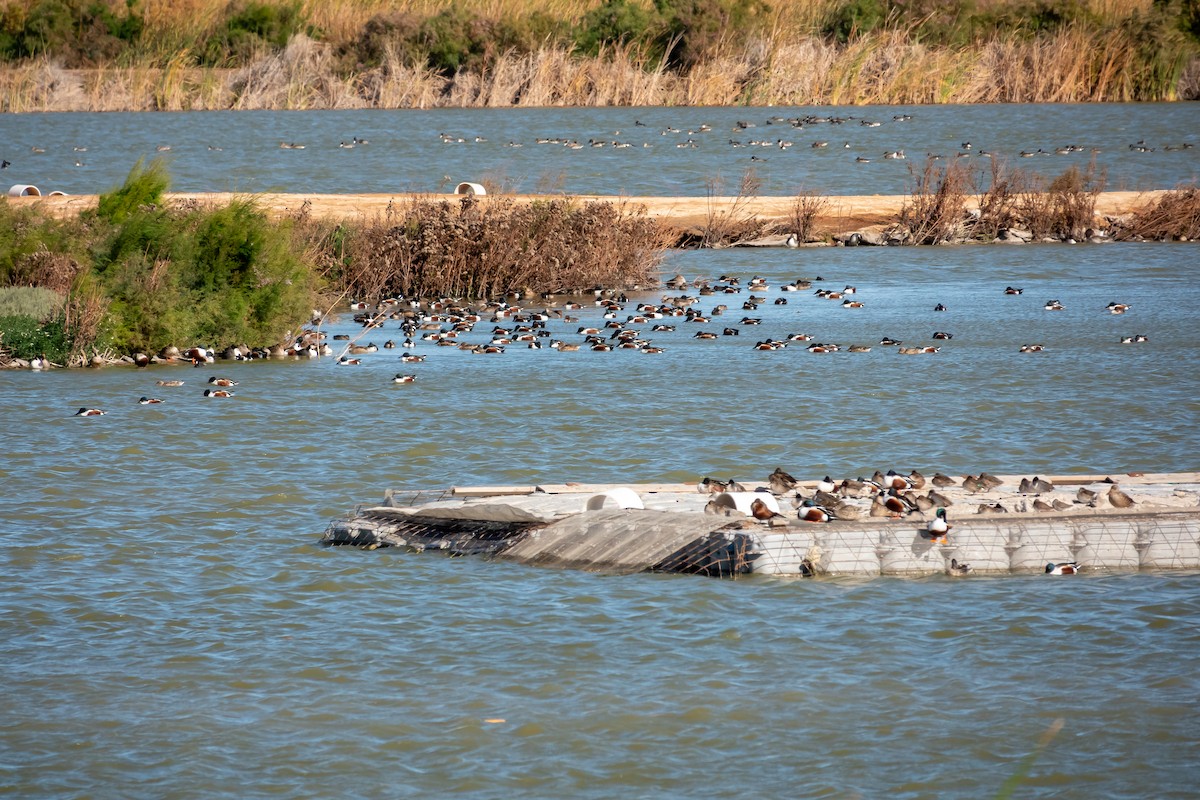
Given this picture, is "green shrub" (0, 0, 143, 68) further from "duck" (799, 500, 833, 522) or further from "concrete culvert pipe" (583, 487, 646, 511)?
"duck" (799, 500, 833, 522)

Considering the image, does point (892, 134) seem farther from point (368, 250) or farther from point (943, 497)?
point (943, 497)

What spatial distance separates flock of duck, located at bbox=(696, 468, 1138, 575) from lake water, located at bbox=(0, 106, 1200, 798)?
1.67 ft

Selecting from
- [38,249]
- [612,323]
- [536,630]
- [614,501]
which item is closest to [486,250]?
[612,323]

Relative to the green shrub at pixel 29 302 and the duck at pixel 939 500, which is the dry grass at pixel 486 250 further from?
the duck at pixel 939 500

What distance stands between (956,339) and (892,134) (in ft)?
114

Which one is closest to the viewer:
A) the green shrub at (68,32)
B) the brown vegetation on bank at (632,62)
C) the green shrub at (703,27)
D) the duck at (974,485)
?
the duck at (974,485)

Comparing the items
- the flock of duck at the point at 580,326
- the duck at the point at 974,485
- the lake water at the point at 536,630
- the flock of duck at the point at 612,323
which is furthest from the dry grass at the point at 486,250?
the duck at the point at 974,485

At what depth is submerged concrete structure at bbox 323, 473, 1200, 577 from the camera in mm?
10336

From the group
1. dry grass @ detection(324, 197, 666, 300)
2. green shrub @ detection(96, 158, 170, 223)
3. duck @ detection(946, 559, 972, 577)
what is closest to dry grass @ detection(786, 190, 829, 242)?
dry grass @ detection(324, 197, 666, 300)

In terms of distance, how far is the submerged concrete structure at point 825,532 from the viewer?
1034 cm

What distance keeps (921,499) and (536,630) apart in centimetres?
280

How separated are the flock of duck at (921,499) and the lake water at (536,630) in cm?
51

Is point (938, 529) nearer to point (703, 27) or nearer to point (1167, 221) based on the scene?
point (1167, 221)

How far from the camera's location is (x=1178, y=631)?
9.42m
